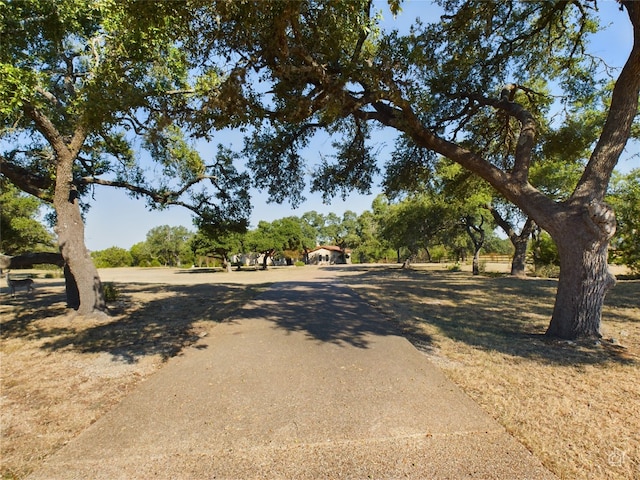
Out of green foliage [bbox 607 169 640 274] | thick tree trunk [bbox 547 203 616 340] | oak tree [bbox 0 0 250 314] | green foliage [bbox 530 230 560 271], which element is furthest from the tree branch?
green foliage [bbox 530 230 560 271]

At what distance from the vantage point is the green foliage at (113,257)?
56125 millimetres

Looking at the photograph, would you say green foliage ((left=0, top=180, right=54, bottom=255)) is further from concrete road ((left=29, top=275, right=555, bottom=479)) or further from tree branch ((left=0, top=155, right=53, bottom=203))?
concrete road ((left=29, top=275, right=555, bottom=479))

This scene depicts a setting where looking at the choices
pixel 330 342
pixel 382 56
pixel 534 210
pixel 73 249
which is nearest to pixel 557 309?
pixel 534 210

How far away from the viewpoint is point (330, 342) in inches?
217

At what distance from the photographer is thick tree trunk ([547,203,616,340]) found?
5.08 meters

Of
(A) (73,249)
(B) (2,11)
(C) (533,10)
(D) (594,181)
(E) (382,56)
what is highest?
(C) (533,10)

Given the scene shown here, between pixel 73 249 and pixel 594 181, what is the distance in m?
10.8

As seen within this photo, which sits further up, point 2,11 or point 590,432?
point 2,11

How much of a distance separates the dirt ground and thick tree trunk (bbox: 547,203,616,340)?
383mm

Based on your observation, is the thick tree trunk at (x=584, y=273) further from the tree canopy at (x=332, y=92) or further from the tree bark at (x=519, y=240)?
the tree bark at (x=519, y=240)

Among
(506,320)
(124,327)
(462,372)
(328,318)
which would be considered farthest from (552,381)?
(124,327)

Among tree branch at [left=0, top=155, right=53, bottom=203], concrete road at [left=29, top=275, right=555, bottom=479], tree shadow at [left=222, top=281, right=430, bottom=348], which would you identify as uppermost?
tree branch at [left=0, top=155, right=53, bottom=203]

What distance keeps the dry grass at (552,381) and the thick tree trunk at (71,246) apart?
290 inches

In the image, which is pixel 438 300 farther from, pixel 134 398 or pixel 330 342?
pixel 134 398
